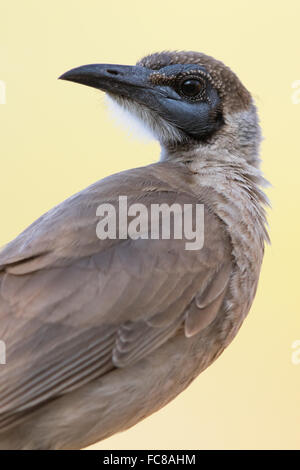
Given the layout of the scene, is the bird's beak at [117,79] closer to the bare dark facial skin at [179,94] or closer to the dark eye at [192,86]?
the bare dark facial skin at [179,94]

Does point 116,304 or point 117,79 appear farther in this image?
point 117,79

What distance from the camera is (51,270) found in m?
4.43

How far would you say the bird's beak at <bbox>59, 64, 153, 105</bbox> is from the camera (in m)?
5.40

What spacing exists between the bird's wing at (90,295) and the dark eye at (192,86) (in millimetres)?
1040

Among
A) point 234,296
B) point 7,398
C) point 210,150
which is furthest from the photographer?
point 210,150

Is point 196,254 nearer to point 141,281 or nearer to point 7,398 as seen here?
point 141,281

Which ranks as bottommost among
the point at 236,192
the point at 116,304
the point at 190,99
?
the point at 116,304

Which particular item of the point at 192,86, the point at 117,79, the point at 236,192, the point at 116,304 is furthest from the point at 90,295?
the point at 192,86

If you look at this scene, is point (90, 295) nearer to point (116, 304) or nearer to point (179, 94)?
point (116, 304)

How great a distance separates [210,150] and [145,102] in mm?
545

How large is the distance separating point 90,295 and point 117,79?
71.1 inches

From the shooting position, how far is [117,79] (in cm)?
554

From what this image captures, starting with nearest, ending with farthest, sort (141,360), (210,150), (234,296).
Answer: (141,360) → (234,296) → (210,150)
